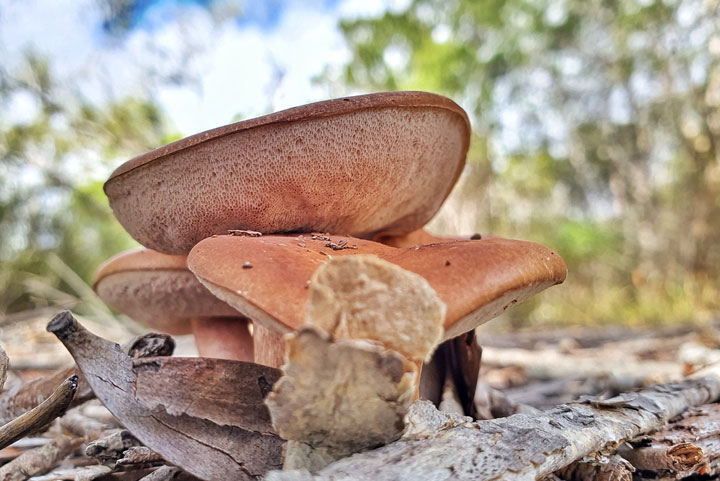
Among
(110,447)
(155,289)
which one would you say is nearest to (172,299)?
(155,289)

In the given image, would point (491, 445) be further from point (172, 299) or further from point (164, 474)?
point (172, 299)

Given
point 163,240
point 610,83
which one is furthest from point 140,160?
point 610,83

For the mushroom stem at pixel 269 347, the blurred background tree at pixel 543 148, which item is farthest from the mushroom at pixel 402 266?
the blurred background tree at pixel 543 148

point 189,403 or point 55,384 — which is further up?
point 189,403

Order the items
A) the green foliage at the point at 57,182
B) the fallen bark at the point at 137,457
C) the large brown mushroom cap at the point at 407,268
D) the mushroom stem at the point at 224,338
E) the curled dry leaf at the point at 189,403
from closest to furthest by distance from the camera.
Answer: the large brown mushroom cap at the point at 407,268
the curled dry leaf at the point at 189,403
the fallen bark at the point at 137,457
the mushroom stem at the point at 224,338
the green foliage at the point at 57,182

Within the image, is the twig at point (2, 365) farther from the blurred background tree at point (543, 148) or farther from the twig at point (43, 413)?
the blurred background tree at point (543, 148)

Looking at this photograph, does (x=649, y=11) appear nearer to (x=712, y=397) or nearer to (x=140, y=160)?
(x=712, y=397)
